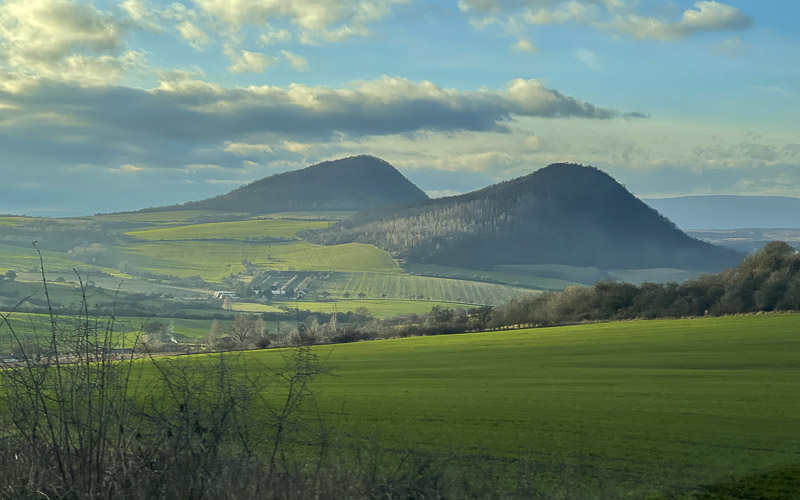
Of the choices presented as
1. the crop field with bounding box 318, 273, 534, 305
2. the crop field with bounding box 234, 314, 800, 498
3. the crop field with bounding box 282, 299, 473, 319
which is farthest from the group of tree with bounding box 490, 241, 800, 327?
the crop field with bounding box 318, 273, 534, 305

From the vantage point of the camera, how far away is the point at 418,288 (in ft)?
593

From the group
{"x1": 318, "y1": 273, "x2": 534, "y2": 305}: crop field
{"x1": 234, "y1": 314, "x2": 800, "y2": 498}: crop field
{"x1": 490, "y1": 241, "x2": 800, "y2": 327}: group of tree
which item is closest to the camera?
{"x1": 234, "y1": 314, "x2": 800, "y2": 498}: crop field

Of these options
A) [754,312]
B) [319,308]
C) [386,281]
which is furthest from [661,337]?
[386,281]

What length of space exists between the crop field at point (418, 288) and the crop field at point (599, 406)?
117 meters

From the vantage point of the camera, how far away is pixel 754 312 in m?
67.8

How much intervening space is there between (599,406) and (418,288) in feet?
506

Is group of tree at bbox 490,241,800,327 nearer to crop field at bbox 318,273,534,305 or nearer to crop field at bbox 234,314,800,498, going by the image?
crop field at bbox 234,314,800,498

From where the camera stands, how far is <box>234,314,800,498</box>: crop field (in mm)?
17016

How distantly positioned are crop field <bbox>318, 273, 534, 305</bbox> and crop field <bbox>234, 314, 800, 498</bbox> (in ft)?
385

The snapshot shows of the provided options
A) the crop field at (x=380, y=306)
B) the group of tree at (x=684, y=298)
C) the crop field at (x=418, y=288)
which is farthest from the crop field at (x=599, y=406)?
the crop field at (x=418, y=288)

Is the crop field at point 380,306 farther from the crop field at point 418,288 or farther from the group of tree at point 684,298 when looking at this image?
the group of tree at point 684,298

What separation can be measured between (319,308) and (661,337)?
99.1 m

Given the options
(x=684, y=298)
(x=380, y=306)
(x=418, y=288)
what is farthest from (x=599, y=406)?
(x=418, y=288)

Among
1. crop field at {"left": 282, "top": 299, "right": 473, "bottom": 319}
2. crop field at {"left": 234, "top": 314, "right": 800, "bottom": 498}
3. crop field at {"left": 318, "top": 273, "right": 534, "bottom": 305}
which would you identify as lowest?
crop field at {"left": 282, "top": 299, "right": 473, "bottom": 319}
